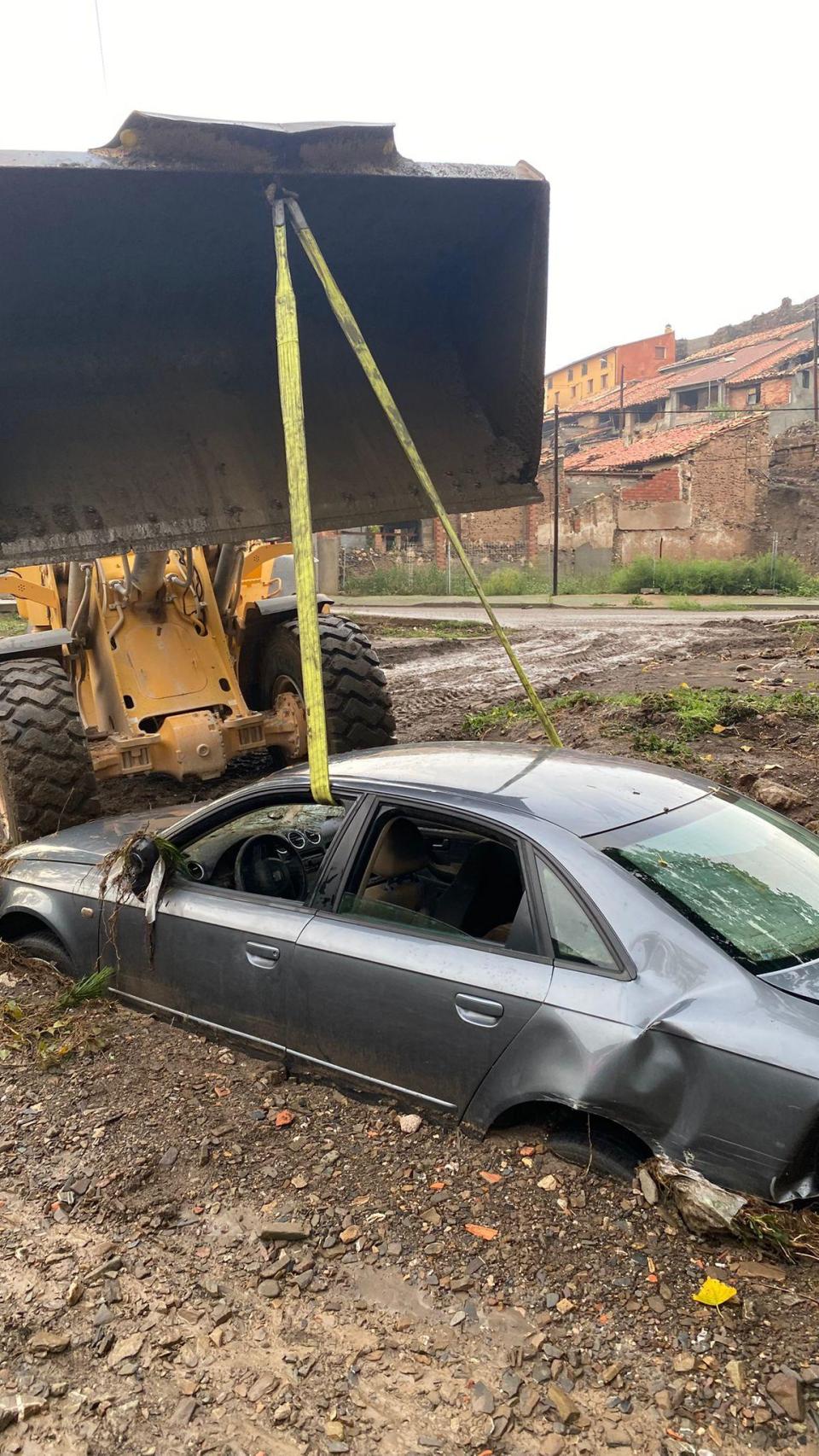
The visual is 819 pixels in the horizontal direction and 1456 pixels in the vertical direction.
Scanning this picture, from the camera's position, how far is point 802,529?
3453 cm

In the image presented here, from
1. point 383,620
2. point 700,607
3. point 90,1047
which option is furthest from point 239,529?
point 700,607

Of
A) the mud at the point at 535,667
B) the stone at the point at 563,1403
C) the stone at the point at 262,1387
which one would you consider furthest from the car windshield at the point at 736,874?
the mud at the point at 535,667

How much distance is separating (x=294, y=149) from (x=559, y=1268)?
418cm

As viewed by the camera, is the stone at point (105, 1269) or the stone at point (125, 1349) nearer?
the stone at point (125, 1349)

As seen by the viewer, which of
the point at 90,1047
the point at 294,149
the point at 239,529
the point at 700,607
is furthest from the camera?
the point at 700,607

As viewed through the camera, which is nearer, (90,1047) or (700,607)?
(90,1047)

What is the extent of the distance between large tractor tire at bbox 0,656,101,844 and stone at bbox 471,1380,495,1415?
4841 millimetres

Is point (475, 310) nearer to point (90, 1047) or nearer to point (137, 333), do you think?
point (137, 333)

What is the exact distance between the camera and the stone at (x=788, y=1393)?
2291 mm

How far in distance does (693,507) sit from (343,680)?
94.8ft

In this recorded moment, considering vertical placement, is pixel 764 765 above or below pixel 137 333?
below

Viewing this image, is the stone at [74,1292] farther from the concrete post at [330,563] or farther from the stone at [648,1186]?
the concrete post at [330,563]

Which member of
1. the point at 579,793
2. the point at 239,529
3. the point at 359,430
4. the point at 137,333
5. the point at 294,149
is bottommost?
the point at 579,793

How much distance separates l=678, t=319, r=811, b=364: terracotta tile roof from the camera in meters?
Answer: 50.5
